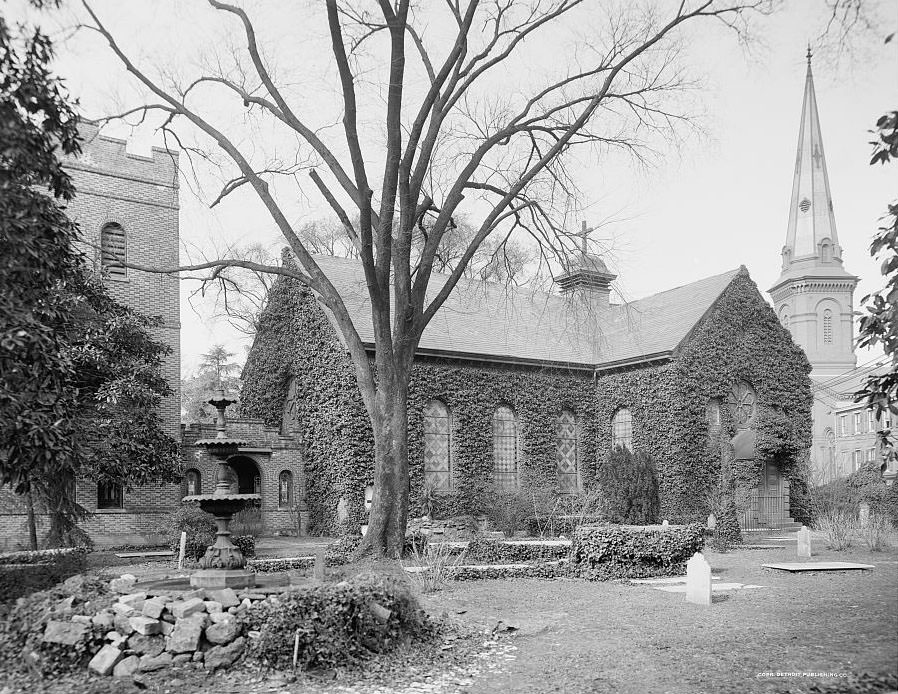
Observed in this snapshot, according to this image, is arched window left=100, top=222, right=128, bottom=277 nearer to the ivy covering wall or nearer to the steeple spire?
the ivy covering wall

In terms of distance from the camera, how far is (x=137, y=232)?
2522 centimetres

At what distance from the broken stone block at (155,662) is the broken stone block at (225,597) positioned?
2.56 feet

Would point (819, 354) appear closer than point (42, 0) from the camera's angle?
No

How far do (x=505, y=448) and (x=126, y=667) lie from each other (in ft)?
66.3

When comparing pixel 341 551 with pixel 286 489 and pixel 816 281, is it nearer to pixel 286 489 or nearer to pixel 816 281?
pixel 286 489

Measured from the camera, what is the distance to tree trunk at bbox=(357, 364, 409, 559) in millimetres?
16312

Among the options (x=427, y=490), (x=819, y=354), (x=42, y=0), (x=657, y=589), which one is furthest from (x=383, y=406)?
(x=819, y=354)

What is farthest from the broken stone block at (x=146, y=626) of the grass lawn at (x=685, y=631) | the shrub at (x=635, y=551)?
the shrub at (x=635, y=551)

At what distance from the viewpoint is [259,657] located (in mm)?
8102

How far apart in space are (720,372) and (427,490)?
11064mm

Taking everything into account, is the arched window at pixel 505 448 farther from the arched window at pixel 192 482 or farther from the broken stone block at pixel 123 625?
the broken stone block at pixel 123 625

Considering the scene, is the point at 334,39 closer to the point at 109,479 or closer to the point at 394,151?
the point at 394,151

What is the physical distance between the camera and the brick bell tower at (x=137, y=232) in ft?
79.2

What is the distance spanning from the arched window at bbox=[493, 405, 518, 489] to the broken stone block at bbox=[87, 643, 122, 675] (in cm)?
1944
